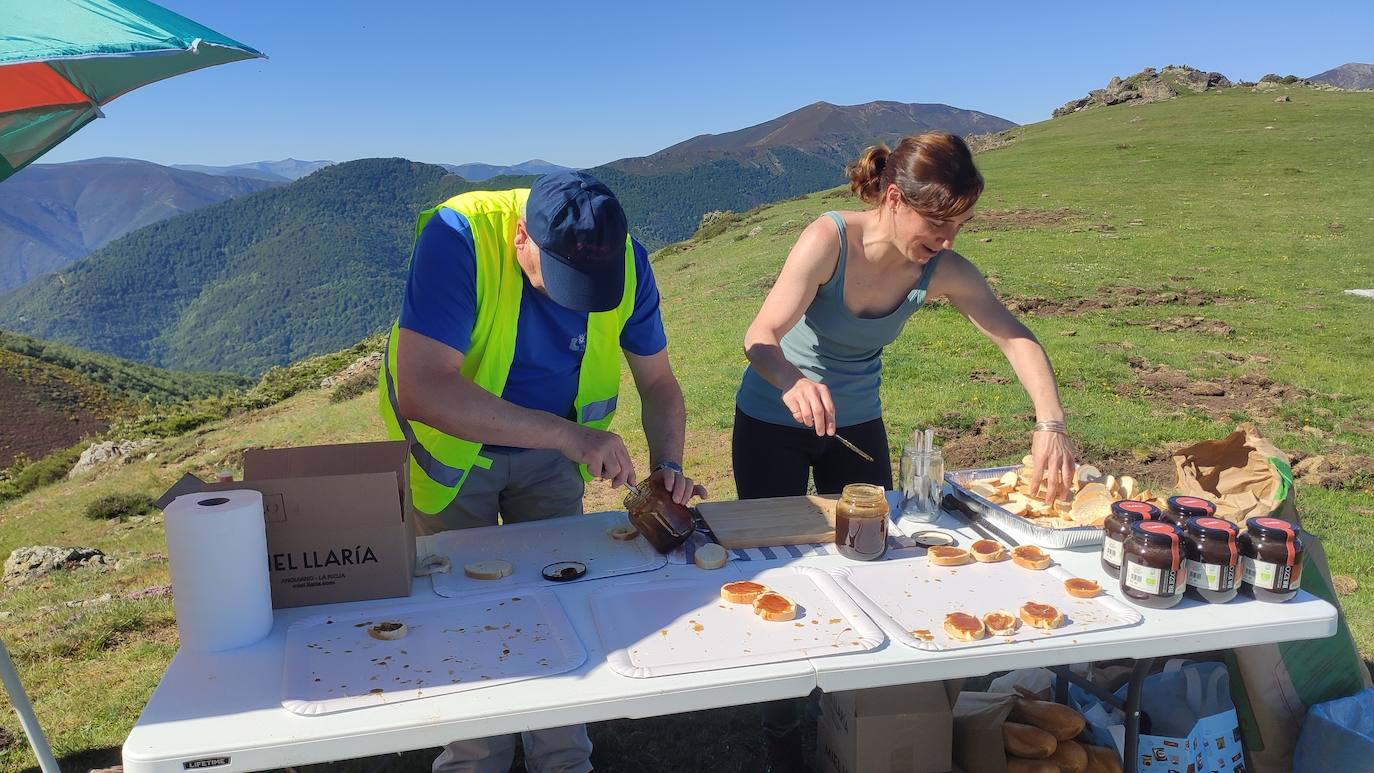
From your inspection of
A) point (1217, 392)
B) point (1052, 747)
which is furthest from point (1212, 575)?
point (1217, 392)

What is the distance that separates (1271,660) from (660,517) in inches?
66.1

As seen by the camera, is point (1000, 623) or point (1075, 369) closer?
point (1000, 623)

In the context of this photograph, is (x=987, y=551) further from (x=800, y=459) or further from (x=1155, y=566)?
(x=800, y=459)

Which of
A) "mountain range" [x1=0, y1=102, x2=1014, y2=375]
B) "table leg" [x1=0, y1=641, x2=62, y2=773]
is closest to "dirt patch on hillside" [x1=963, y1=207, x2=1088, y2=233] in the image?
"table leg" [x1=0, y1=641, x2=62, y2=773]

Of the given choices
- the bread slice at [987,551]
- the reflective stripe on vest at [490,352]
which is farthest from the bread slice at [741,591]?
the reflective stripe on vest at [490,352]

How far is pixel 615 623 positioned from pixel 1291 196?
26.2 m

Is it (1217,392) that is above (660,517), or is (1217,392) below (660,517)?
below

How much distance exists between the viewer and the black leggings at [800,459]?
9.62 ft

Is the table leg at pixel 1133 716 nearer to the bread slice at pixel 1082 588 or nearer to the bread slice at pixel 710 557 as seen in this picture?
the bread slice at pixel 1082 588

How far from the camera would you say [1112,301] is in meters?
13.1

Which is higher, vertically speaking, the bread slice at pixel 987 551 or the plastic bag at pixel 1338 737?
the bread slice at pixel 987 551

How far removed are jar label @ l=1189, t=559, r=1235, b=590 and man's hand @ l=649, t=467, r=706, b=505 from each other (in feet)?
3.68

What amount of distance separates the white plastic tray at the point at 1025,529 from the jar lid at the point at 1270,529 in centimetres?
35

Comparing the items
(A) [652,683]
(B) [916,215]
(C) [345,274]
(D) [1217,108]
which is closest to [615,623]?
(A) [652,683]
